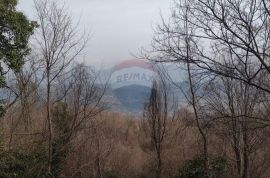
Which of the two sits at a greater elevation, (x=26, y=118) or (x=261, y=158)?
(x=26, y=118)

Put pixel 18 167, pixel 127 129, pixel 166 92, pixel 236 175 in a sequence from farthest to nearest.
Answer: pixel 127 129, pixel 166 92, pixel 236 175, pixel 18 167

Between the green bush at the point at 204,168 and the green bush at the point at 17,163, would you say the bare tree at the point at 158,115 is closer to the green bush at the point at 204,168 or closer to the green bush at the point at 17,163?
the green bush at the point at 204,168

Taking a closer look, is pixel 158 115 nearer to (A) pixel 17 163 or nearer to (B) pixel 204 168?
(B) pixel 204 168

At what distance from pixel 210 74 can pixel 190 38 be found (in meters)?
1.24

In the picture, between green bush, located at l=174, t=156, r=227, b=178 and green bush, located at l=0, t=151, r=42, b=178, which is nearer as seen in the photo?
green bush, located at l=0, t=151, r=42, b=178

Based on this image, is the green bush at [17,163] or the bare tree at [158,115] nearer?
the green bush at [17,163]

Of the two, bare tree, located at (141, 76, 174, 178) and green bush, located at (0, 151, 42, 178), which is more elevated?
bare tree, located at (141, 76, 174, 178)

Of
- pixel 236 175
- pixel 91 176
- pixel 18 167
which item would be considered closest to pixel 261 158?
pixel 236 175

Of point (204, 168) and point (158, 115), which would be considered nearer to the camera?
point (204, 168)

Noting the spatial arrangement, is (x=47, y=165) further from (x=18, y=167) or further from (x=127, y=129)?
(x=127, y=129)

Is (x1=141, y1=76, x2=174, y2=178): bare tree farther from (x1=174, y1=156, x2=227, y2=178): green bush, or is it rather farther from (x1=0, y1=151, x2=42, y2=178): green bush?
(x1=0, y1=151, x2=42, y2=178): green bush

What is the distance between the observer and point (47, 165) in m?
20.0

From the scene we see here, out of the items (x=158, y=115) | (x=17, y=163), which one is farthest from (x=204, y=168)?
(x=17, y=163)

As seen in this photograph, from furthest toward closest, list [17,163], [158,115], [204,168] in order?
[158,115] → [204,168] → [17,163]
